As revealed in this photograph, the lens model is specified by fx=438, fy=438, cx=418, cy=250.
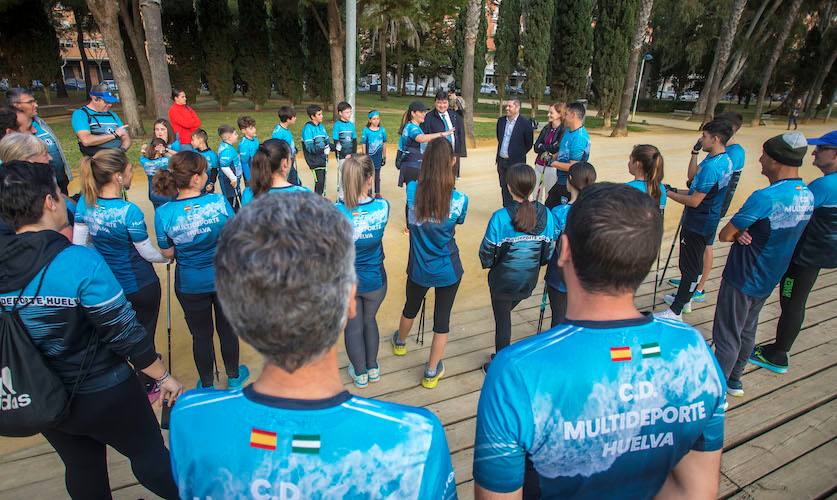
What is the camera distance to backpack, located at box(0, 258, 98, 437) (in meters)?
1.74

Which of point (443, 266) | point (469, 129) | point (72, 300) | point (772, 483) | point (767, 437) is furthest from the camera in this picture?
point (469, 129)

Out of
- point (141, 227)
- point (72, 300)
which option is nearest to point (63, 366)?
point (72, 300)

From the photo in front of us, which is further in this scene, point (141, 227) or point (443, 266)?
point (443, 266)

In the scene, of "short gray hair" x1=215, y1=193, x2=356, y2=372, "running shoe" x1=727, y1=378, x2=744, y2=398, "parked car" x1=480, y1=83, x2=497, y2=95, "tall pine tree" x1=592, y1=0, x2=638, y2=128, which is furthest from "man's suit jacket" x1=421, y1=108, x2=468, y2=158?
"parked car" x1=480, y1=83, x2=497, y2=95

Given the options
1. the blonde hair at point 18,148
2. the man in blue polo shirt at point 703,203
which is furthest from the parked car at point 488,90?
the blonde hair at point 18,148

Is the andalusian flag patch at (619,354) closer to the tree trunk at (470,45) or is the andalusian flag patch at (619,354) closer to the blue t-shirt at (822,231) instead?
the blue t-shirt at (822,231)

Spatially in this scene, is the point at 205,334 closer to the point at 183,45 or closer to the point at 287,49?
the point at 287,49

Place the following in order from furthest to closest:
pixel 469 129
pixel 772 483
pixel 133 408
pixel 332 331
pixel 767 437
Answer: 1. pixel 469 129
2. pixel 767 437
3. pixel 772 483
4. pixel 133 408
5. pixel 332 331

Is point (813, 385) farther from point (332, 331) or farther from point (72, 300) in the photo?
point (72, 300)

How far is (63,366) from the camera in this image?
193cm

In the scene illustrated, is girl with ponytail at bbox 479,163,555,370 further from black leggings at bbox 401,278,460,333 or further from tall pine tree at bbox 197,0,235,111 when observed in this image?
tall pine tree at bbox 197,0,235,111

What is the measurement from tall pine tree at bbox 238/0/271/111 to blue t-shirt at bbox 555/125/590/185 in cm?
2202

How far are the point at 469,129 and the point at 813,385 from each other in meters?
14.2

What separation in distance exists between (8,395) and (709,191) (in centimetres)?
519
